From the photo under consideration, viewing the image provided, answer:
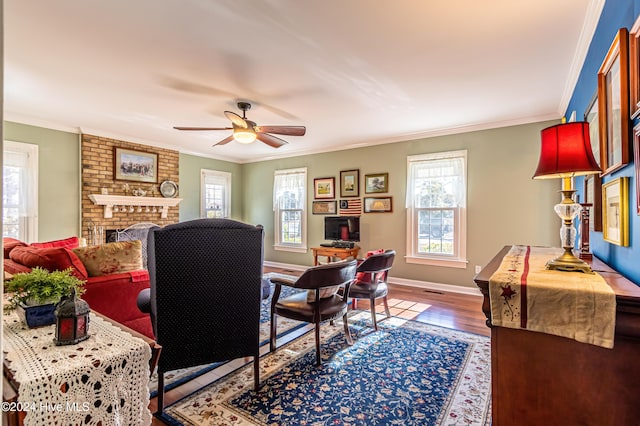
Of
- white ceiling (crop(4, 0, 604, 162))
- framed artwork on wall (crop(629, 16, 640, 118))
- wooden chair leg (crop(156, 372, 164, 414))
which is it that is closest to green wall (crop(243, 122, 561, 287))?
white ceiling (crop(4, 0, 604, 162))

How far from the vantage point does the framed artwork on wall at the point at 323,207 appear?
20.1 feet

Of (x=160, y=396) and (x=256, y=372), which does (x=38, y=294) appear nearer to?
(x=160, y=396)

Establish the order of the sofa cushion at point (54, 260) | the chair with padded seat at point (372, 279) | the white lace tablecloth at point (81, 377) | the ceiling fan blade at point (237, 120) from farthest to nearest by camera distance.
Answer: the ceiling fan blade at point (237, 120), the chair with padded seat at point (372, 279), the sofa cushion at point (54, 260), the white lace tablecloth at point (81, 377)

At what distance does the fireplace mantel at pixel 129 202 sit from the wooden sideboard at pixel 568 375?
5619 mm

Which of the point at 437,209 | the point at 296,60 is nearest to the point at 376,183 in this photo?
the point at 437,209

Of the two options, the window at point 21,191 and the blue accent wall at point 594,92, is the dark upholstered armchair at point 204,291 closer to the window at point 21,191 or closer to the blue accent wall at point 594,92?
the blue accent wall at point 594,92

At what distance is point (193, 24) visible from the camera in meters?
2.22

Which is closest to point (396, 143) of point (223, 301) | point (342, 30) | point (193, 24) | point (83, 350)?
point (342, 30)

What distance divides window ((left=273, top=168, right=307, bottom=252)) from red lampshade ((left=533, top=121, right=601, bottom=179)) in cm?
522

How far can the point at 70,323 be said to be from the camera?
3.83 feet

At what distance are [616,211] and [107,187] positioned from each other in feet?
20.4

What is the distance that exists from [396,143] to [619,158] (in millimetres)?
3901

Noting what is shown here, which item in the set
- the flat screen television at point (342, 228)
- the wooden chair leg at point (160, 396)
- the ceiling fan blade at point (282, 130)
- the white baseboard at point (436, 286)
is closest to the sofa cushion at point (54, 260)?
A: the wooden chair leg at point (160, 396)

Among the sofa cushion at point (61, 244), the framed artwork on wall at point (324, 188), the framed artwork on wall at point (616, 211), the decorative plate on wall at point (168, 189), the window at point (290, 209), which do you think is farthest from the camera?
the window at point (290, 209)
